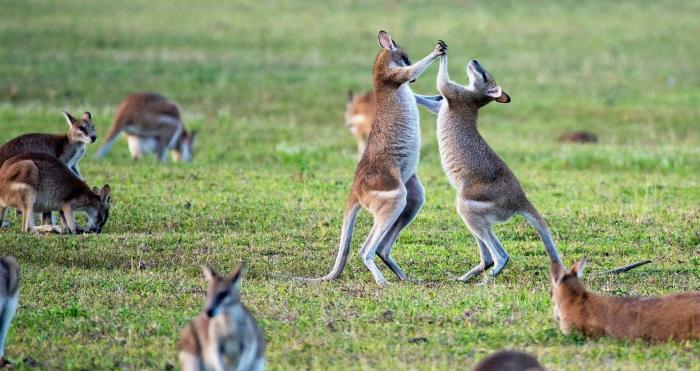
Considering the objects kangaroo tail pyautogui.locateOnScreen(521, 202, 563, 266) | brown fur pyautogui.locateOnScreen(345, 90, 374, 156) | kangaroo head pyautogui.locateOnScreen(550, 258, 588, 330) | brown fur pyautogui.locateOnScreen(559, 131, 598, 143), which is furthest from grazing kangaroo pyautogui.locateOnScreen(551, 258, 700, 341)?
brown fur pyautogui.locateOnScreen(559, 131, 598, 143)

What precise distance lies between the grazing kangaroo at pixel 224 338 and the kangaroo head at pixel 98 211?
5119 millimetres

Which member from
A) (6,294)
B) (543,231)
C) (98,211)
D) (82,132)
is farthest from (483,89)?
(82,132)

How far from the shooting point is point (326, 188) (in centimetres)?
1317

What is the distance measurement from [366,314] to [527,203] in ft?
6.63

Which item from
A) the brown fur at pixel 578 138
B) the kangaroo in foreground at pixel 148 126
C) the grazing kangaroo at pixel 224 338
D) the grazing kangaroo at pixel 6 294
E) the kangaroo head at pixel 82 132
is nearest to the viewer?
the grazing kangaroo at pixel 224 338

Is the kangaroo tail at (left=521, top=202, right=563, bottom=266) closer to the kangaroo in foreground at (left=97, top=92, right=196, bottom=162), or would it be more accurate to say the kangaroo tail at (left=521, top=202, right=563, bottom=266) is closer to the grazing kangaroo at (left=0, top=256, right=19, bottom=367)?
the grazing kangaroo at (left=0, top=256, right=19, bottom=367)

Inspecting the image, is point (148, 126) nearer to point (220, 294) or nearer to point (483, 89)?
point (483, 89)

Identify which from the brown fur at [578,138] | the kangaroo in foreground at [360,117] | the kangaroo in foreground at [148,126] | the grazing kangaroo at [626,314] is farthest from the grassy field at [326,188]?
the kangaroo in foreground at [360,117]

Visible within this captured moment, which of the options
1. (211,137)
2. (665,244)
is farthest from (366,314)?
(211,137)

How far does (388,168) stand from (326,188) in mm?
4075

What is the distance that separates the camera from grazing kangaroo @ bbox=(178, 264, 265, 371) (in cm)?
558

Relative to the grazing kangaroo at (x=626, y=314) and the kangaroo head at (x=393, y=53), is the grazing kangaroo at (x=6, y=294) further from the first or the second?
the kangaroo head at (x=393, y=53)

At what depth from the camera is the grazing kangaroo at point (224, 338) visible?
558 centimetres

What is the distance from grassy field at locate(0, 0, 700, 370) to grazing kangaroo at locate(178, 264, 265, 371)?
0.80m
